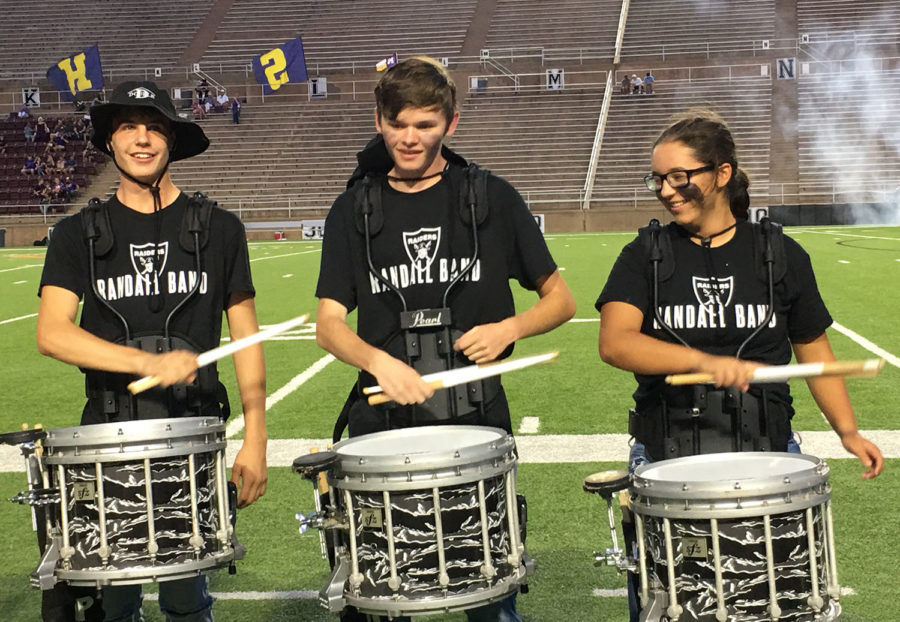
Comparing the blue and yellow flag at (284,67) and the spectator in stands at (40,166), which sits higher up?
the blue and yellow flag at (284,67)

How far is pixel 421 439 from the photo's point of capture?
3.54m

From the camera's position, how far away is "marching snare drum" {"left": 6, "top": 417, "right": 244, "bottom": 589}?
3.22m

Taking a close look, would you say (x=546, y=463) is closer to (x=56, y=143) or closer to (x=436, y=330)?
(x=436, y=330)

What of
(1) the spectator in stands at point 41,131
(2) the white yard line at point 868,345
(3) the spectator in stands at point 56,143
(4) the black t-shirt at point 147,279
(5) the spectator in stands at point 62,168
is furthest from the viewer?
(1) the spectator in stands at point 41,131

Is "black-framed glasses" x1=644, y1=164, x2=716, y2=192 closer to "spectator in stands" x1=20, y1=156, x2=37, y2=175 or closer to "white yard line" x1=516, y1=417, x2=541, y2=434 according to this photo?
"white yard line" x1=516, y1=417, x2=541, y2=434

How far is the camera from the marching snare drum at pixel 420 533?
10.1 feet

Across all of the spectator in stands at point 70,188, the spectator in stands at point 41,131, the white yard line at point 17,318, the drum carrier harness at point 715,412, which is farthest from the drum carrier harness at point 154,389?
the spectator in stands at point 41,131

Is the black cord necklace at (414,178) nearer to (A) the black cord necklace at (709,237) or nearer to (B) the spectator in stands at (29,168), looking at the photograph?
(A) the black cord necklace at (709,237)

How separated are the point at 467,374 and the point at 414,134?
78 centimetres

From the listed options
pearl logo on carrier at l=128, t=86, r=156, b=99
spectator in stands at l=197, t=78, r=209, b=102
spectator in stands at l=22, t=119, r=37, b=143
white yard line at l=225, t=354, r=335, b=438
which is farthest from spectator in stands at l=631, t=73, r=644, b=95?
pearl logo on carrier at l=128, t=86, r=156, b=99

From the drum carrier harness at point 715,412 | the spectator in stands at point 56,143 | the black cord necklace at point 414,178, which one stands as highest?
the spectator in stands at point 56,143

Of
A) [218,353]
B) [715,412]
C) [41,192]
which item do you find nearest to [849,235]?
[41,192]

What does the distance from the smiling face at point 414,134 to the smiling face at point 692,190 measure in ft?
2.35

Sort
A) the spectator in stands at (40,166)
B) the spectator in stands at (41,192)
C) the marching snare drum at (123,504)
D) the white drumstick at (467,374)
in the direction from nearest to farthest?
the marching snare drum at (123,504) < the white drumstick at (467,374) < the spectator in stands at (41,192) < the spectator in stands at (40,166)
